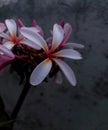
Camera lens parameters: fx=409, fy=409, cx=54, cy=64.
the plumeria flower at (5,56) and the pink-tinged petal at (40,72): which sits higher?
the plumeria flower at (5,56)

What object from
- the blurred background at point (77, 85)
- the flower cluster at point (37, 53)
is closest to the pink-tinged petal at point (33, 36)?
the flower cluster at point (37, 53)

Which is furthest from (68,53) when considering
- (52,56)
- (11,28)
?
(11,28)

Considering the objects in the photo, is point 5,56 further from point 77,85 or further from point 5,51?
point 77,85

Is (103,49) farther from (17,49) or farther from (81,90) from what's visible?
(17,49)

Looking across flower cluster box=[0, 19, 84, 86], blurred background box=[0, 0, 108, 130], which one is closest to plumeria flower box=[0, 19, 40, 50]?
flower cluster box=[0, 19, 84, 86]

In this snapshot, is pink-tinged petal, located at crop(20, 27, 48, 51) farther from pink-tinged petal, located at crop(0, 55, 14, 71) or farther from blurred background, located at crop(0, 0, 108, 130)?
blurred background, located at crop(0, 0, 108, 130)

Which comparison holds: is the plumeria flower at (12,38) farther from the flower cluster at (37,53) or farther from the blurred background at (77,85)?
the blurred background at (77,85)
